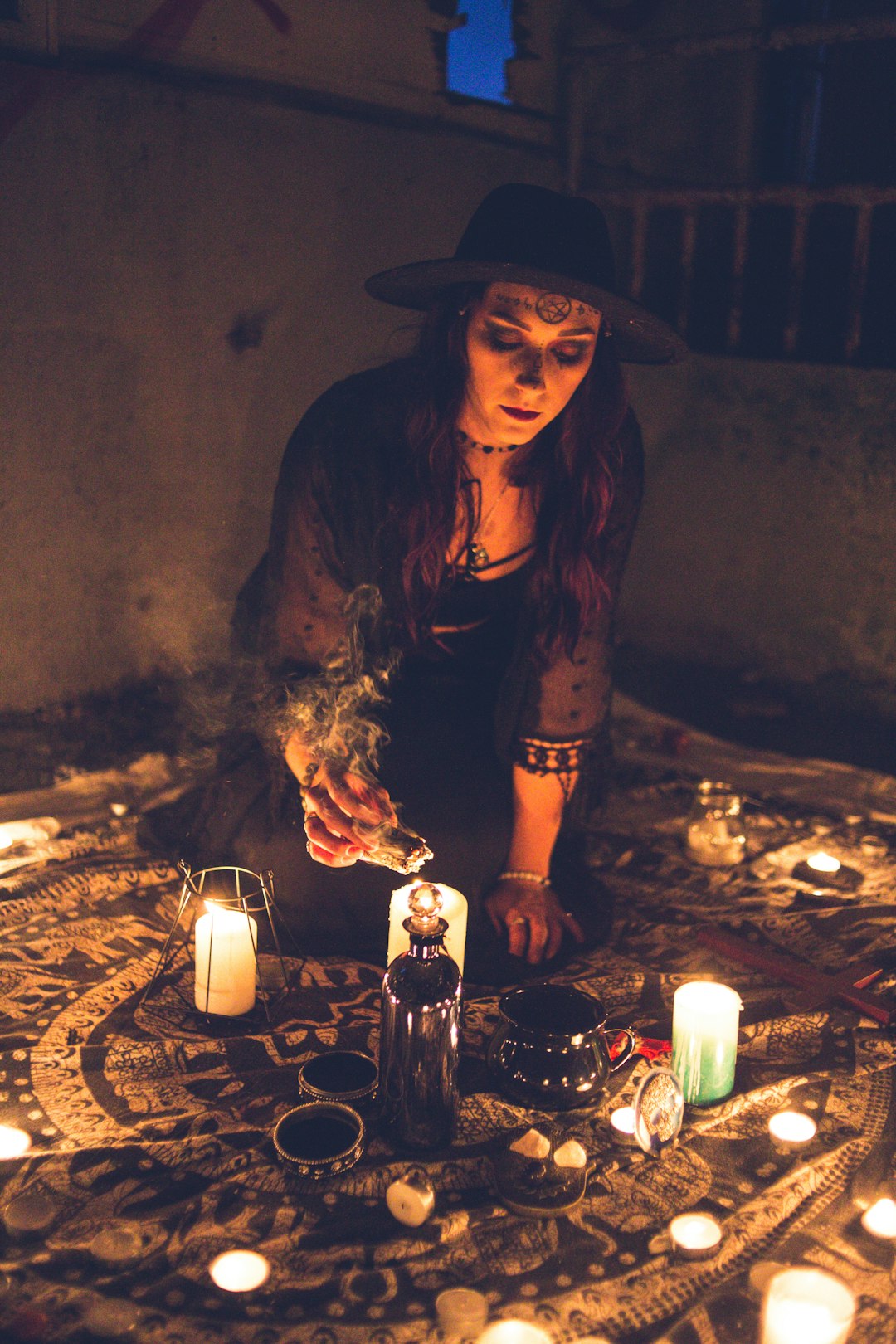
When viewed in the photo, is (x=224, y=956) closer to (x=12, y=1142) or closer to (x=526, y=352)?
(x=12, y=1142)

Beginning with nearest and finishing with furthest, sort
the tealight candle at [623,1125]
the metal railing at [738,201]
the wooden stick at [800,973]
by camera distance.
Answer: the tealight candle at [623,1125] < the wooden stick at [800,973] < the metal railing at [738,201]

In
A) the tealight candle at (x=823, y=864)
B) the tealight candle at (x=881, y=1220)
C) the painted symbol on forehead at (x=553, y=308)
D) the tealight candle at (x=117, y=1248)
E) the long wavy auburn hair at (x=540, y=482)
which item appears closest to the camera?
the tealight candle at (x=117, y=1248)

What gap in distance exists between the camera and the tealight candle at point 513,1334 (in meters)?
1.64

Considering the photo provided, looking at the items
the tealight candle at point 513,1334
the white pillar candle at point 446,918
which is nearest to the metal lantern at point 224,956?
the white pillar candle at point 446,918

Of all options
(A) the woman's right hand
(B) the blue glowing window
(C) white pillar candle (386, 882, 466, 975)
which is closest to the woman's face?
(A) the woman's right hand

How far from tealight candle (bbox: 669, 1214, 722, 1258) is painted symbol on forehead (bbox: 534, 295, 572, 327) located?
5.59ft

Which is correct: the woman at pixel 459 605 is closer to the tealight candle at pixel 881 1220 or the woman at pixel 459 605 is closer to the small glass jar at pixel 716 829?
the small glass jar at pixel 716 829

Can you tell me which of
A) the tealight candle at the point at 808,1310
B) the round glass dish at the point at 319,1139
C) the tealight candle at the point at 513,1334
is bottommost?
the tealight candle at the point at 513,1334

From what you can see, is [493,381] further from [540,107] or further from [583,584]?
[540,107]

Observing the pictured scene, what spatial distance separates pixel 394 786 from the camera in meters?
2.81

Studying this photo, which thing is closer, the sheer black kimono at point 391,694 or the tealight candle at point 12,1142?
the tealight candle at point 12,1142

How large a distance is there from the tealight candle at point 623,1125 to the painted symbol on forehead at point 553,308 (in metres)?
1.56

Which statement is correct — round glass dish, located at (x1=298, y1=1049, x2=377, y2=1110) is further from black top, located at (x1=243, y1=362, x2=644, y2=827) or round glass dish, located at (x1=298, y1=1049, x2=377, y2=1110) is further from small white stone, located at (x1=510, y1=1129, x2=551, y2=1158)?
black top, located at (x1=243, y1=362, x2=644, y2=827)

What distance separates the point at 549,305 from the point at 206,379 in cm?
185
